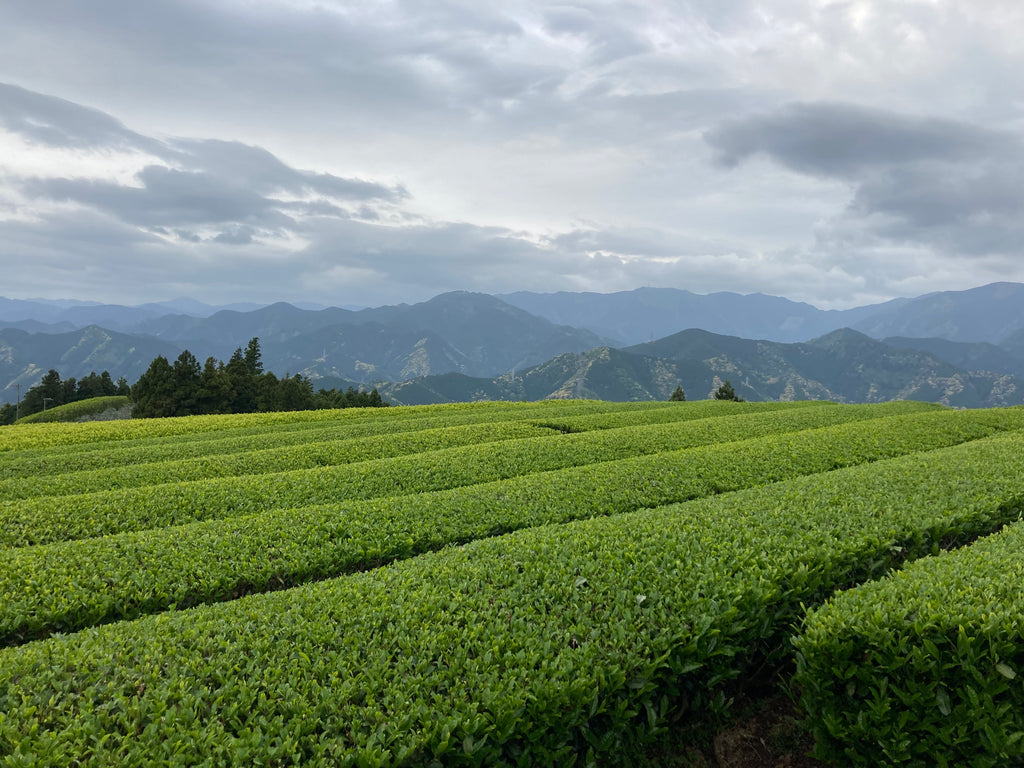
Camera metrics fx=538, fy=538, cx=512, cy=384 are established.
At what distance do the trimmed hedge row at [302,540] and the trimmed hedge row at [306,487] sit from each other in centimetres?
208

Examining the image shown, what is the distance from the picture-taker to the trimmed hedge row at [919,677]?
4902mm

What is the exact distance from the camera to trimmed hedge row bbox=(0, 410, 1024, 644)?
7.70 meters

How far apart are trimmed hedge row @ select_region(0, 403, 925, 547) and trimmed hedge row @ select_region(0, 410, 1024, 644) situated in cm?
208

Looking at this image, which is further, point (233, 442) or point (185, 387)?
point (185, 387)

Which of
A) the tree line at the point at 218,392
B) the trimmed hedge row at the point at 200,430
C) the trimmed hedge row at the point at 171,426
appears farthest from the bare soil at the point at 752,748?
the tree line at the point at 218,392

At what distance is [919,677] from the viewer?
522cm

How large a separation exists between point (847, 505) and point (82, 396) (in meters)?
122

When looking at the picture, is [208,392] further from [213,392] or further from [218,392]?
[218,392]

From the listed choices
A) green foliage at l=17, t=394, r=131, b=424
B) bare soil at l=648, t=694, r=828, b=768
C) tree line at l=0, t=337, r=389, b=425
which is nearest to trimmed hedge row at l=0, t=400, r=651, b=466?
bare soil at l=648, t=694, r=828, b=768

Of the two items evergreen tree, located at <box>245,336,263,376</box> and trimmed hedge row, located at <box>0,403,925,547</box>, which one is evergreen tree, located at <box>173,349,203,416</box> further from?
trimmed hedge row, located at <box>0,403,925,547</box>

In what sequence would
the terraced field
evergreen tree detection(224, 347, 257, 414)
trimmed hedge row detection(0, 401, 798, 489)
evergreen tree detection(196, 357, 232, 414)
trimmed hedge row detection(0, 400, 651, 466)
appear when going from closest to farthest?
1. the terraced field
2. trimmed hedge row detection(0, 401, 798, 489)
3. trimmed hedge row detection(0, 400, 651, 466)
4. evergreen tree detection(196, 357, 232, 414)
5. evergreen tree detection(224, 347, 257, 414)

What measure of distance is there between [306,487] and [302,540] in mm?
4510

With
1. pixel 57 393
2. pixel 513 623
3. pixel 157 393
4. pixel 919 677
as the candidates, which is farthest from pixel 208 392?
pixel 919 677

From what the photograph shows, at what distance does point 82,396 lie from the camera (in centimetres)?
9781
